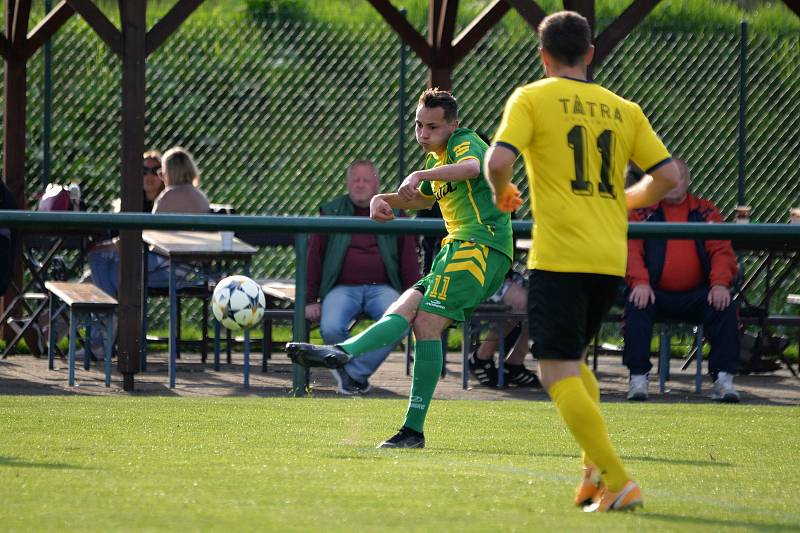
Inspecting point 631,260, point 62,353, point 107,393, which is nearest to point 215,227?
point 107,393

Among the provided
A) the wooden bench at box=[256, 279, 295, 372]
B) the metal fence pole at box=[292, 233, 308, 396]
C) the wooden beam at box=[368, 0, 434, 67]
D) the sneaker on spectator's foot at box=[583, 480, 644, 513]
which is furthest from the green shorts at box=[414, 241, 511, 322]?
the wooden beam at box=[368, 0, 434, 67]

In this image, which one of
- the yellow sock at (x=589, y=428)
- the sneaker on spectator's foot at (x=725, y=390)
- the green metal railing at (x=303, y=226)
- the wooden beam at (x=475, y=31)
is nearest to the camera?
the yellow sock at (x=589, y=428)

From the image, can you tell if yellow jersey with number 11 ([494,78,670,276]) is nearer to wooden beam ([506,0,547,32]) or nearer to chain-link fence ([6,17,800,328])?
wooden beam ([506,0,547,32])

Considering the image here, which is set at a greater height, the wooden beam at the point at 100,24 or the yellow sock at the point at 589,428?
the wooden beam at the point at 100,24

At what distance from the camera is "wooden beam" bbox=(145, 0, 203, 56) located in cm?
977

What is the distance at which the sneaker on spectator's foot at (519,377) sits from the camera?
1005 cm

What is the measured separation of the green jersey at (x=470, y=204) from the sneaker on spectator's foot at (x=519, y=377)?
3.62 m

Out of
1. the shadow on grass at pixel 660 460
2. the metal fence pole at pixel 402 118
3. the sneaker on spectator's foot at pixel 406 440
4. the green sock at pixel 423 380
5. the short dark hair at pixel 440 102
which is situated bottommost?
the shadow on grass at pixel 660 460

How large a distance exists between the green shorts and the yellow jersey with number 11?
1.59 meters

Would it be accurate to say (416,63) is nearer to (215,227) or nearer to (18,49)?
(18,49)

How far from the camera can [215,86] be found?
14.5 m

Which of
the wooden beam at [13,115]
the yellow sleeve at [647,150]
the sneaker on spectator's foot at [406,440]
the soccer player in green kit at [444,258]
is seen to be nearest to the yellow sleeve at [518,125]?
the yellow sleeve at [647,150]

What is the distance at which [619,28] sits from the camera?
9938 mm

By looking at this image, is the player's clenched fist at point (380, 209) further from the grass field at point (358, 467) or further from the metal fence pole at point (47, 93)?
the metal fence pole at point (47, 93)
